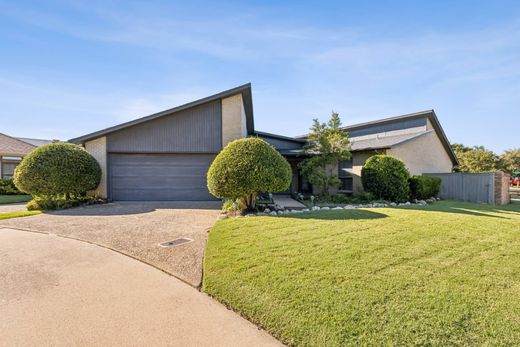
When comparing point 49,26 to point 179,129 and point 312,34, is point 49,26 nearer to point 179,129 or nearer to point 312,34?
point 179,129

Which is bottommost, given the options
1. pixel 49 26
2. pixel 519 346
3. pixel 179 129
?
pixel 519 346

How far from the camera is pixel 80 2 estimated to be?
278 inches

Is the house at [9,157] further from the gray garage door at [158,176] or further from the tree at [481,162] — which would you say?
the tree at [481,162]

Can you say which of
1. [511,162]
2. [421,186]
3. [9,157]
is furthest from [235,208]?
[511,162]

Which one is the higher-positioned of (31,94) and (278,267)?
(31,94)

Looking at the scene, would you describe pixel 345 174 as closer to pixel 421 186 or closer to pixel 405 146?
pixel 405 146

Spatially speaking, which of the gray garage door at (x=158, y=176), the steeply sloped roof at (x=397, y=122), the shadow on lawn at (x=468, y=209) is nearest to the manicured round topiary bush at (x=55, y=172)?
the gray garage door at (x=158, y=176)

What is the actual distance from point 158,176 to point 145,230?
6.74 m

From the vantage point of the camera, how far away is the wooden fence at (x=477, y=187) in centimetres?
1209

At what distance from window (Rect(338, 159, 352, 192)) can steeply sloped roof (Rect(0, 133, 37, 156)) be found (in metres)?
23.2

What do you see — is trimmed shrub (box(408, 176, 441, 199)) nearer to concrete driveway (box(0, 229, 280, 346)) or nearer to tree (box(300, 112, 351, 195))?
tree (box(300, 112, 351, 195))

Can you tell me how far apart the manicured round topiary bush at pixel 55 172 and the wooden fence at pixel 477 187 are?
18.7 m

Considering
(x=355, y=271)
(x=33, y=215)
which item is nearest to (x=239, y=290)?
(x=355, y=271)

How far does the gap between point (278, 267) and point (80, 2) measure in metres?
9.05
